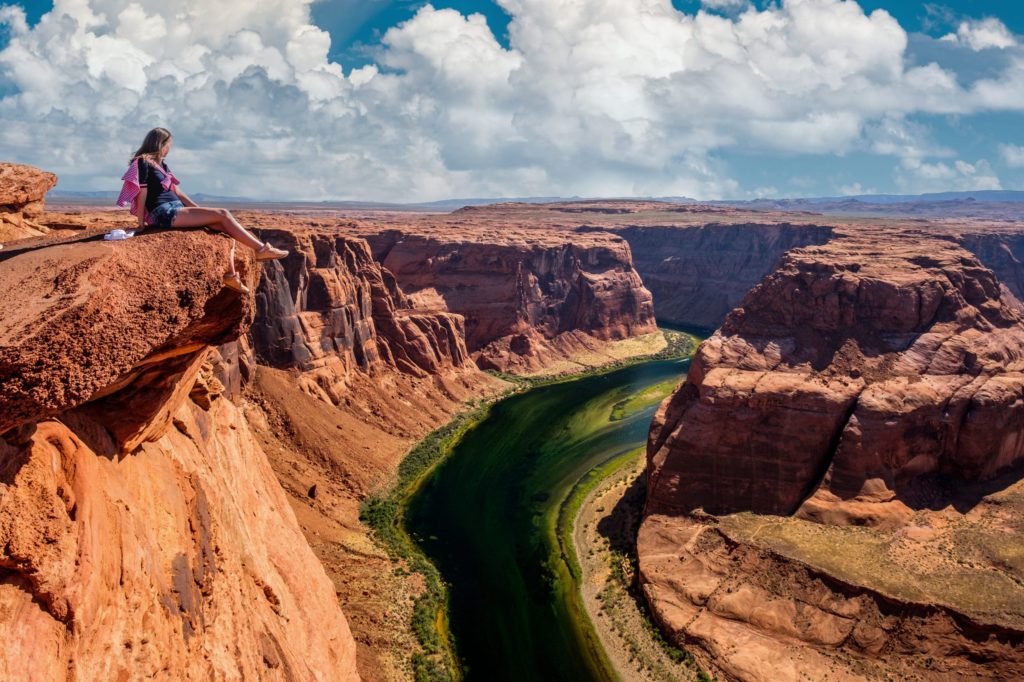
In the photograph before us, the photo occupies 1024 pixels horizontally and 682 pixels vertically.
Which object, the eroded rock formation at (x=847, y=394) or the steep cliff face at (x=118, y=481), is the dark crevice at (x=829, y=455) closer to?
the eroded rock formation at (x=847, y=394)

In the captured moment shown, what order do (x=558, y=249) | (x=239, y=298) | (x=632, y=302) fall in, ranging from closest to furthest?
(x=239, y=298), (x=558, y=249), (x=632, y=302)

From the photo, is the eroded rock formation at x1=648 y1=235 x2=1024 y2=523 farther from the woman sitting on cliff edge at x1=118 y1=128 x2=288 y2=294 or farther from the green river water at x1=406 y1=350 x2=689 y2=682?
the woman sitting on cliff edge at x1=118 y1=128 x2=288 y2=294

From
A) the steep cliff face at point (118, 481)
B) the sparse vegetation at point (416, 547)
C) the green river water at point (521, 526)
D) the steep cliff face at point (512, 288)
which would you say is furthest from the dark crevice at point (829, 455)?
the steep cliff face at point (512, 288)

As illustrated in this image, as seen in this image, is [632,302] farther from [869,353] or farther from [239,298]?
[239,298]

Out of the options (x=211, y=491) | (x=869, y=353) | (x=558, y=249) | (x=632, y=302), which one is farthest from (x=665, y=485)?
(x=632, y=302)

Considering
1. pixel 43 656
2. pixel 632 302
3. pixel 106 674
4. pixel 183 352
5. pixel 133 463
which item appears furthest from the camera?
pixel 632 302

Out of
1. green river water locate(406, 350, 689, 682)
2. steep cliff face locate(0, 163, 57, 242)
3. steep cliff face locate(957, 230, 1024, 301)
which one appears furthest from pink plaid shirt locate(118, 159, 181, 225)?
steep cliff face locate(957, 230, 1024, 301)
